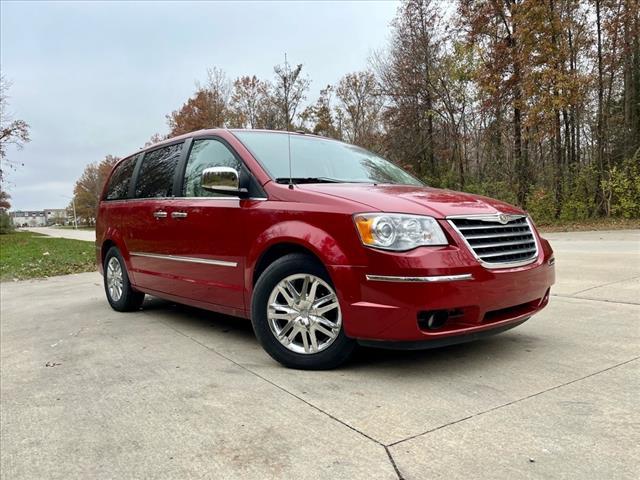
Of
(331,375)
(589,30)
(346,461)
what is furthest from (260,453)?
(589,30)

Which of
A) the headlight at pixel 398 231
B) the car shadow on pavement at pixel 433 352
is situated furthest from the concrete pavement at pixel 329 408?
the headlight at pixel 398 231

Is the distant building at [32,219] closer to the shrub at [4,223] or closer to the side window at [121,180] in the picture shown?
A: the shrub at [4,223]

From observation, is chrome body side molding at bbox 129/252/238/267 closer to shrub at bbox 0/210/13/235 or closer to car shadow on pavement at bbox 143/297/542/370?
car shadow on pavement at bbox 143/297/542/370

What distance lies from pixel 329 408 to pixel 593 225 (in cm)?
1733

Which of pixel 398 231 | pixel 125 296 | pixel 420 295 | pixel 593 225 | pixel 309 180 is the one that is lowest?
pixel 125 296

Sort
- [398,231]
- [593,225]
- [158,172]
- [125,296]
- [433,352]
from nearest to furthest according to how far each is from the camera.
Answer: [398,231], [433,352], [158,172], [125,296], [593,225]

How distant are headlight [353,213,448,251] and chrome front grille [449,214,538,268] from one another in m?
0.16

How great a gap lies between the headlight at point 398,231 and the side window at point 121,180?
3.74 m

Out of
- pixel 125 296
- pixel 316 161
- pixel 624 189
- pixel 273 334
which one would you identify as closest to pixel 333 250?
pixel 273 334

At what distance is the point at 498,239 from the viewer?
3.32m

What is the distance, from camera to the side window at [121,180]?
19.7 ft

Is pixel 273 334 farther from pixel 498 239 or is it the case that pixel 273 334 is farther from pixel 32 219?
pixel 32 219

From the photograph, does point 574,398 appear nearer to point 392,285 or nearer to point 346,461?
point 392,285

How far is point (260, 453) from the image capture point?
236cm
